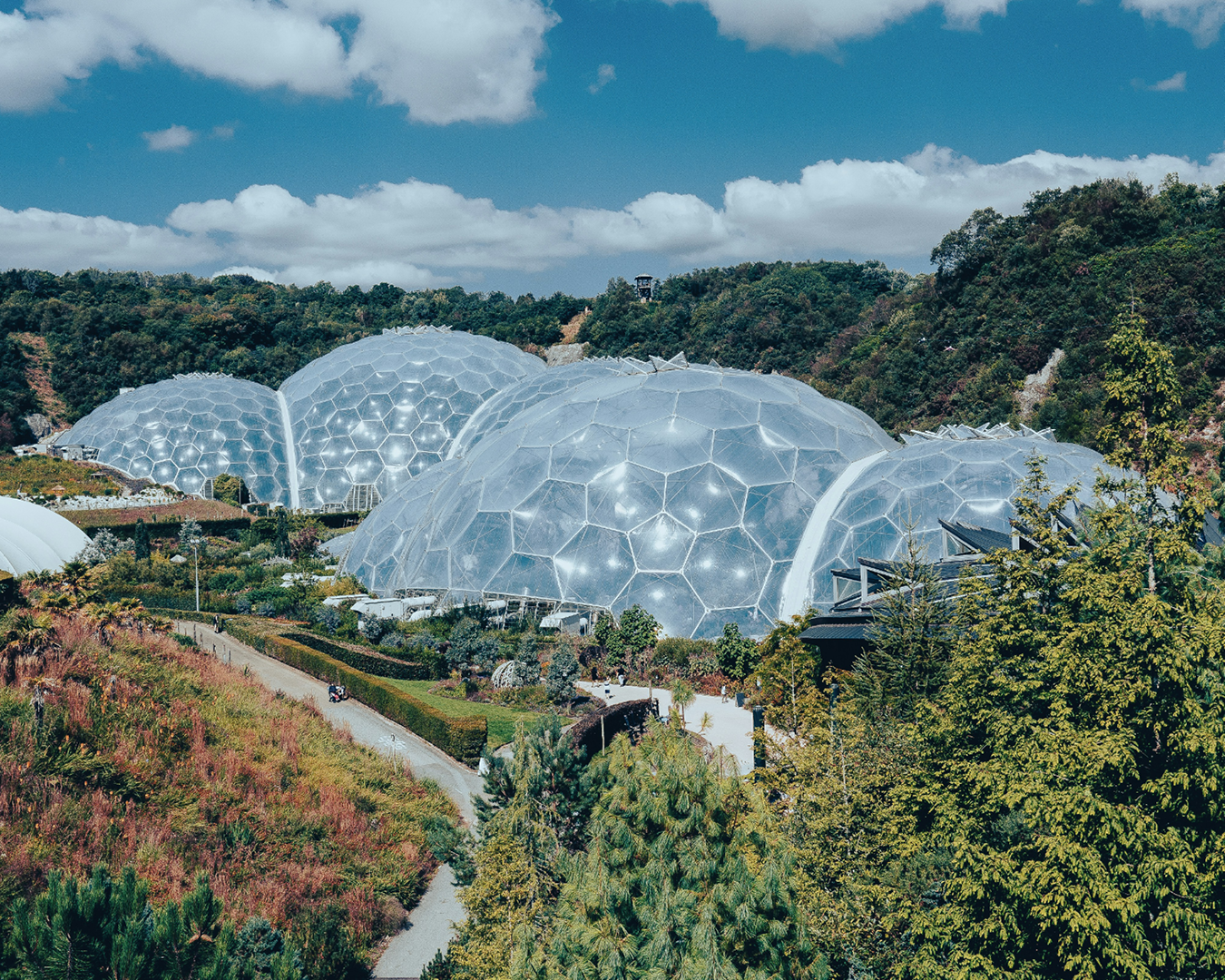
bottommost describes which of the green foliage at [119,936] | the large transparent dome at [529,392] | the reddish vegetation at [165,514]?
the reddish vegetation at [165,514]

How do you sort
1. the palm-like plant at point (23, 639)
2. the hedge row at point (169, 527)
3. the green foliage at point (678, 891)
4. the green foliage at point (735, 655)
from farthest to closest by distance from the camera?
the hedge row at point (169, 527) → the green foliage at point (735, 655) → the palm-like plant at point (23, 639) → the green foliage at point (678, 891)

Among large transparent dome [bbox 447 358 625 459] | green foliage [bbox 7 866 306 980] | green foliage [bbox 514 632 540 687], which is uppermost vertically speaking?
large transparent dome [bbox 447 358 625 459]

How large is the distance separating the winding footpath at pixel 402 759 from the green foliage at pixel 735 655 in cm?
756

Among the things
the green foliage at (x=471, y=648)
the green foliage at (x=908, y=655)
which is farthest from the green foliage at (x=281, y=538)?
the green foliage at (x=908, y=655)

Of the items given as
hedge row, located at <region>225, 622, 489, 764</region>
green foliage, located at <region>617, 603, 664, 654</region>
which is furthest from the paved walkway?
hedge row, located at <region>225, 622, 489, 764</region>

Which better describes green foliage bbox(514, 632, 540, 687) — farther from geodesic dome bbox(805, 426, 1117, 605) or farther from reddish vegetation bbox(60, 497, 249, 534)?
reddish vegetation bbox(60, 497, 249, 534)

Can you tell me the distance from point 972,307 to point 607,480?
44.0m

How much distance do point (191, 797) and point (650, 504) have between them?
15.5m

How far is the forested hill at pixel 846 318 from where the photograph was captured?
→ 161ft

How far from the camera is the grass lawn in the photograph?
20.2m

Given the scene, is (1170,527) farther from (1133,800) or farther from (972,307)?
(972,307)

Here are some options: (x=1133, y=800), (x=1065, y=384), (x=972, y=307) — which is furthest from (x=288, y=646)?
(x=972, y=307)

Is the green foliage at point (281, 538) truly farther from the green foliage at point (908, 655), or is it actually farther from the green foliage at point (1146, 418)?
the green foliage at point (1146, 418)

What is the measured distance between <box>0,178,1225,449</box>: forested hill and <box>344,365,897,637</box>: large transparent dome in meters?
13.5
